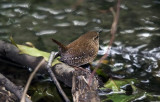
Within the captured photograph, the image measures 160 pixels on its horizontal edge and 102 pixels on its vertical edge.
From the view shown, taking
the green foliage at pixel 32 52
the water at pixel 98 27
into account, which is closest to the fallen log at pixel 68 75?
the green foliage at pixel 32 52

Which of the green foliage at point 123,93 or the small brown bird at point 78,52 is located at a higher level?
the small brown bird at point 78,52

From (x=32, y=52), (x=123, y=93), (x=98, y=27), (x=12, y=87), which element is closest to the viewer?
(x=12, y=87)

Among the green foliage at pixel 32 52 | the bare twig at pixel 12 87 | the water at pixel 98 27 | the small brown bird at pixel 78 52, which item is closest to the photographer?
the bare twig at pixel 12 87

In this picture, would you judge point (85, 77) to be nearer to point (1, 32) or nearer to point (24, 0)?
point (1, 32)

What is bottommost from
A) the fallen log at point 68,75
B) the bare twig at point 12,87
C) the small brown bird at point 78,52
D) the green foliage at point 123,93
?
the green foliage at point 123,93

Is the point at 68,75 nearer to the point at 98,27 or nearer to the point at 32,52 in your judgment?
the point at 32,52

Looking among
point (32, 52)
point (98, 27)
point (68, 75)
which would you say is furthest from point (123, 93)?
point (98, 27)

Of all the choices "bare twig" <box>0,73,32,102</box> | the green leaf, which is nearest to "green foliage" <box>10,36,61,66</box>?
the green leaf

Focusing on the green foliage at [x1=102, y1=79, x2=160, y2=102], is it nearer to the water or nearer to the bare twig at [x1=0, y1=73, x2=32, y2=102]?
the water

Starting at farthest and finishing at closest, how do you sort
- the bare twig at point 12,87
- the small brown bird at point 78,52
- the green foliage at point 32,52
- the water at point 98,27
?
the water at point 98,27 < the green foliage at point 32,52 < the small brown bird at point 78,52 < the bare twig at point 12,87

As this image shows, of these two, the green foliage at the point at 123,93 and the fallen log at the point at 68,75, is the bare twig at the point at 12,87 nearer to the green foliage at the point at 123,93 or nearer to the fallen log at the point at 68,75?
the fallen log at the point at 68,75
